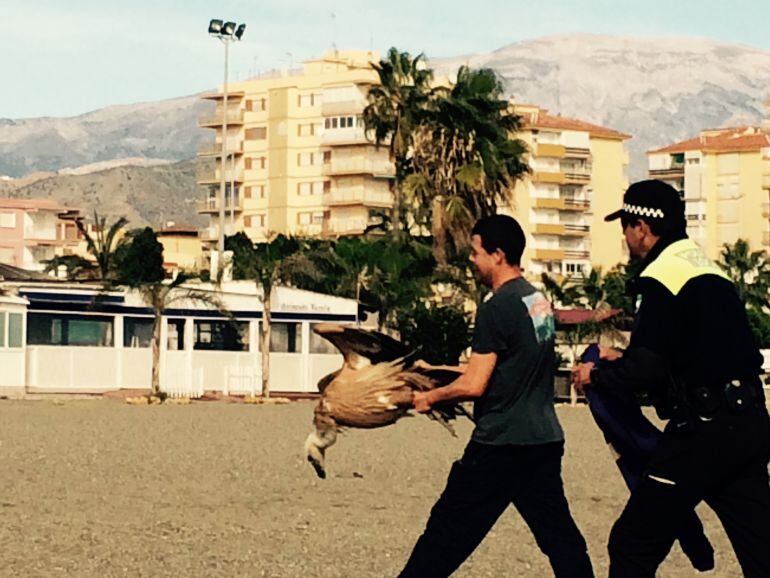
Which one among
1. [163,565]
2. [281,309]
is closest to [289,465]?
[163,565]

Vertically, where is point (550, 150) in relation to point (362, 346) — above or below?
above

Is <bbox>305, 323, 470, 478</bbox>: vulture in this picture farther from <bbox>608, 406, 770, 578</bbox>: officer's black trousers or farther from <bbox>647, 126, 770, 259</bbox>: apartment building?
<bbox>647, 126, 770, 259</bbox>: apartment building

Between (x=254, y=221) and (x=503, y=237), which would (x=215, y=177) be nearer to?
(x=254, y=221)

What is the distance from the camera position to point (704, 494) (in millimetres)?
7559

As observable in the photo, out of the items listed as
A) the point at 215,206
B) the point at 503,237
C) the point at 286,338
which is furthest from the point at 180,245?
the point at 503,237

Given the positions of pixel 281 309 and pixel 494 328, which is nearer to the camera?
pixel 494 328

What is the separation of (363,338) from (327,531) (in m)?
6.96

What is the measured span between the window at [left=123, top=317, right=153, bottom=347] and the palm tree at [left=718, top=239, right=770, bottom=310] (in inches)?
2159

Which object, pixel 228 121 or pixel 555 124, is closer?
pixel 228 121

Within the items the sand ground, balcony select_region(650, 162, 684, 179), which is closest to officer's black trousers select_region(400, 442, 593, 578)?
the sand ground

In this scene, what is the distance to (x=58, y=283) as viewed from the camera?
171 feet

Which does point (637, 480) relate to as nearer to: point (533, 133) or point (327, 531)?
point (327, 531)

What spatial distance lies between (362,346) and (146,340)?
46.4 metres

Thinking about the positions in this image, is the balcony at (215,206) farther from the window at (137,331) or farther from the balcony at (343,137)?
the window at (137,331)
